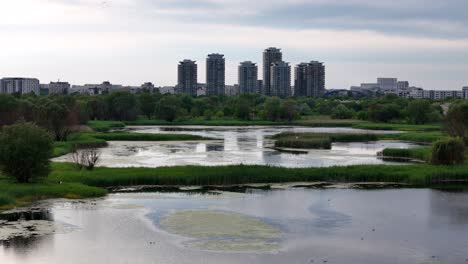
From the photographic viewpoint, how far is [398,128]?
105m

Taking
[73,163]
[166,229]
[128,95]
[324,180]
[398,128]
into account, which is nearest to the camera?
[166,229]

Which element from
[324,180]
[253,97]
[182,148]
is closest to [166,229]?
[324,180]

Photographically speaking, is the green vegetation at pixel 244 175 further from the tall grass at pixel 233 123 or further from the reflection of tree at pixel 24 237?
the tall grass at pixel 233 123

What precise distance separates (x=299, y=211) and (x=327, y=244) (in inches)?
276

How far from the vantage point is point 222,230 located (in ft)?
95.4

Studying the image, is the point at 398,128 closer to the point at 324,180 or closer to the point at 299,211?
the point at 324,180

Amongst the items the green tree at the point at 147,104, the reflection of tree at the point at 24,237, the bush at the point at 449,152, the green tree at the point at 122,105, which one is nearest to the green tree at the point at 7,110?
the reflection of tree at the point at 24,237

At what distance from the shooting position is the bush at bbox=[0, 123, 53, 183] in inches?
1412

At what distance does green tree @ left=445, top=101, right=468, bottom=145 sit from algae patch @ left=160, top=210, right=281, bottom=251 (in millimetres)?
37712

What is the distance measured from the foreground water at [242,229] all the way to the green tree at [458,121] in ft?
84.4

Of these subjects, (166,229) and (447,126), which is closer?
(166,229)

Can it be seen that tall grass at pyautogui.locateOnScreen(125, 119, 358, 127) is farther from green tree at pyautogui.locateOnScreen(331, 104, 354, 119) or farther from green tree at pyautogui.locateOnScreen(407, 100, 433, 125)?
green tree at pyautogui.locateOnScreen(331, 104, 354, 119)

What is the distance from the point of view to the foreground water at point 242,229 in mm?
24828

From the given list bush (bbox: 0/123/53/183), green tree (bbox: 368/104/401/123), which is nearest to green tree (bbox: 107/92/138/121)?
green tree (bbox: 368/104/401/123)
